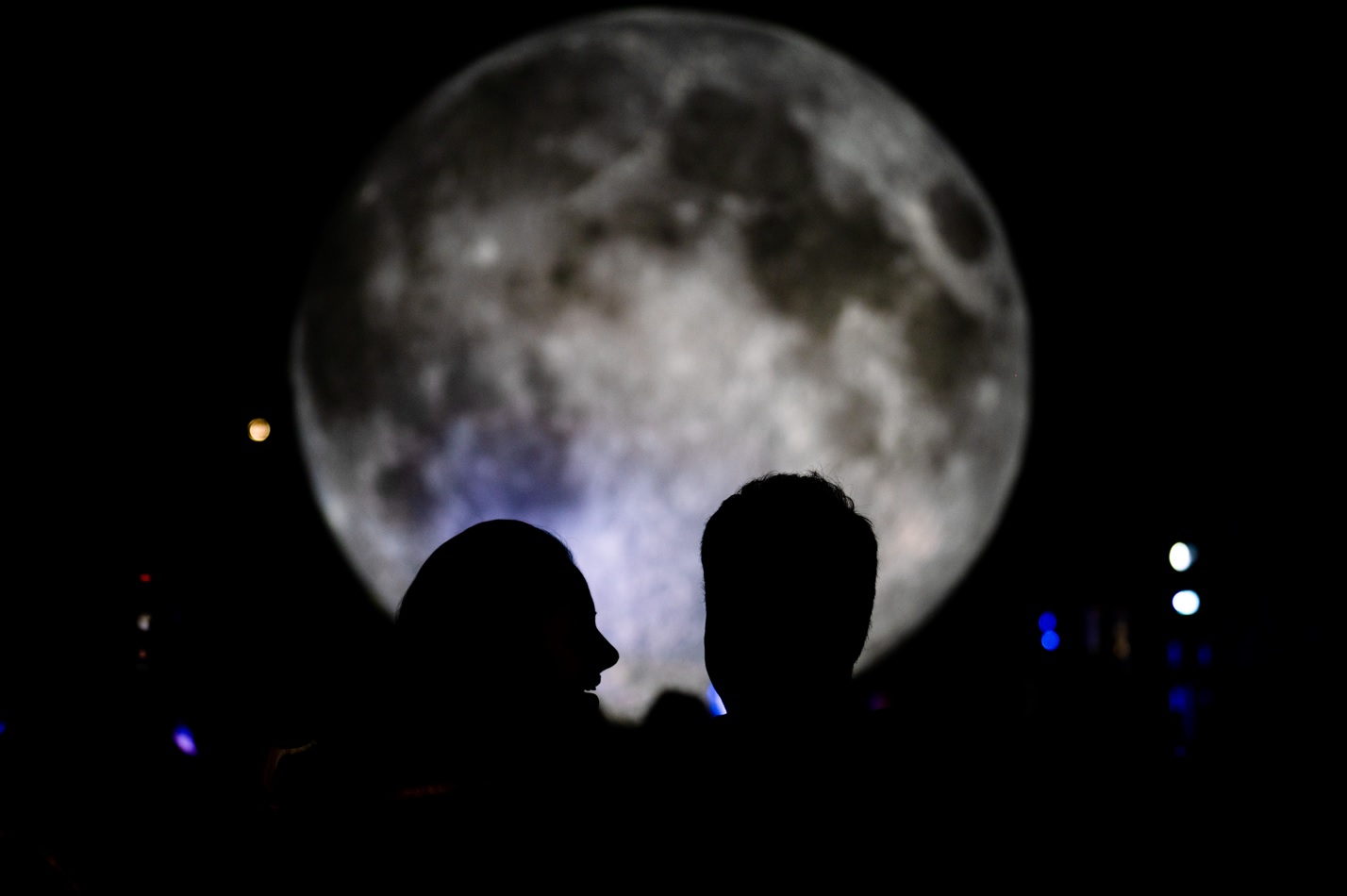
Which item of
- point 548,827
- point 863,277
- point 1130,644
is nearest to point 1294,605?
point 1130,644

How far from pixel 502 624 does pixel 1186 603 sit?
463 centimetres

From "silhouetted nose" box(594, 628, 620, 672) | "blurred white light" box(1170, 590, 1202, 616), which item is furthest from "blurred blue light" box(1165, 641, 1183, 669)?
"silhouetted nose" box(594, 628, 620, 672)

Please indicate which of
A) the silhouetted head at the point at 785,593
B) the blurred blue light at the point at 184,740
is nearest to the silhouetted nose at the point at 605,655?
the silhouetted head at the point at 785,593

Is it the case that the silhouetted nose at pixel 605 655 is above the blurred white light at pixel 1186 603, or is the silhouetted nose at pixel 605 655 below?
below

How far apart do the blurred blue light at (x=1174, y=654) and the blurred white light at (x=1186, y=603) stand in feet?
0.52

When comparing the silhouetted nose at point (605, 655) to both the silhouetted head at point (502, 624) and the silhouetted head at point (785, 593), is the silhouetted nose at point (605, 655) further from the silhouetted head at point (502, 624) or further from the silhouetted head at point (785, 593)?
the silhouetted head at point (785, 593)

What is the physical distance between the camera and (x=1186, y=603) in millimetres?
5184

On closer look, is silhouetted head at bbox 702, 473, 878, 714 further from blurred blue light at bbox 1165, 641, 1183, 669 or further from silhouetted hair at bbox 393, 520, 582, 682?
blurred blue light at bbox 1165, 641, 1183, 669

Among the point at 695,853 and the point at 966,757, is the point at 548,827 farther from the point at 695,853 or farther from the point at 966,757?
the point at 966,757

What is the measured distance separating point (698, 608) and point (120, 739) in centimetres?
296

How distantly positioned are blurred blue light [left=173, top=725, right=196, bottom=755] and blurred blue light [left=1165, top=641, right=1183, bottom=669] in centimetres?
485

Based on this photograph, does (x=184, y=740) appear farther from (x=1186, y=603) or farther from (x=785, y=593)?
(x=1186, y=603)

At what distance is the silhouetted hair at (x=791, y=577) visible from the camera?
130cm

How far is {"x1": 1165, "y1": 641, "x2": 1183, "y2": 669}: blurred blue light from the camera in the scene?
5.18m
